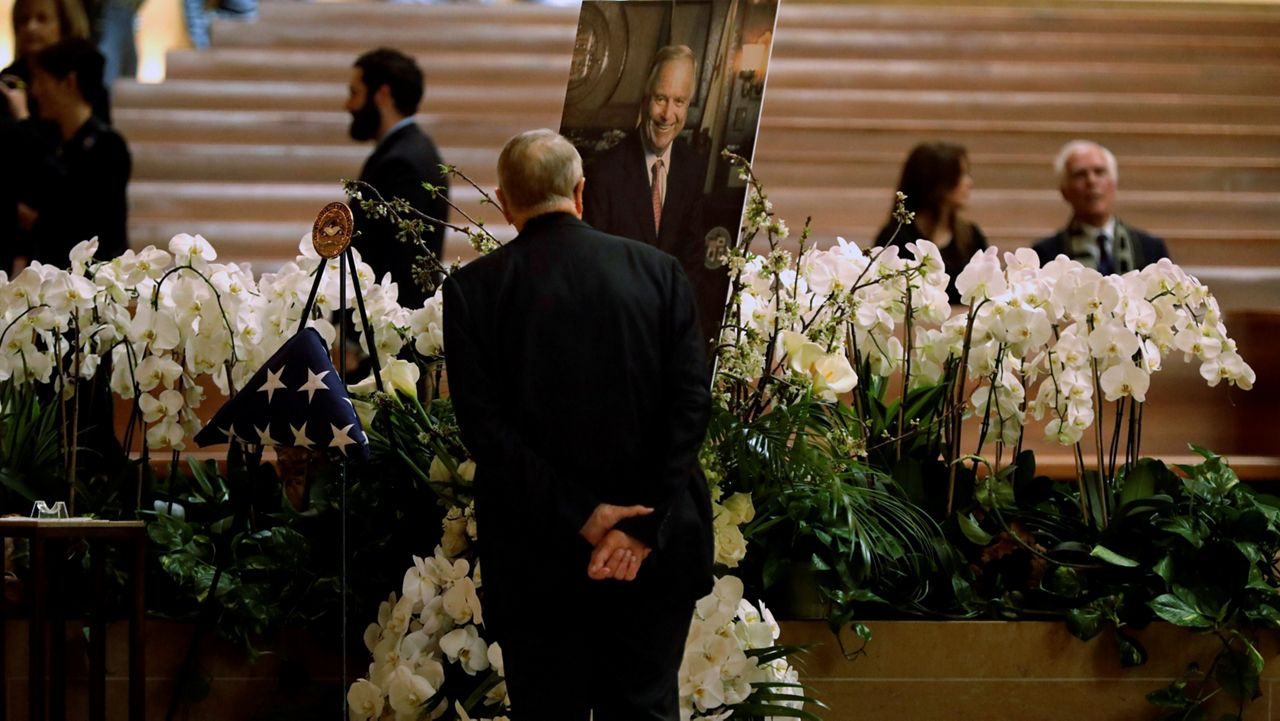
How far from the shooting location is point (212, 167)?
742cm

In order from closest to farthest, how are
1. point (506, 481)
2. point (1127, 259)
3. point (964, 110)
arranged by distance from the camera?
point (506, 481)
point (1127, 259)
point (964, 110)

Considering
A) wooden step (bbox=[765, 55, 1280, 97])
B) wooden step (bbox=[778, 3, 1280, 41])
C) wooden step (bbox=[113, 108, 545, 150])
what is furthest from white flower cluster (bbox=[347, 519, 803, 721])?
wooden step (bbox=[778, 3, 1280, 41])

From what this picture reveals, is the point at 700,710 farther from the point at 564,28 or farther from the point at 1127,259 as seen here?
the point at 564,28

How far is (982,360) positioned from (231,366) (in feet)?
5.46

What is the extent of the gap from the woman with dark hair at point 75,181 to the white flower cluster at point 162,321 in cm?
166

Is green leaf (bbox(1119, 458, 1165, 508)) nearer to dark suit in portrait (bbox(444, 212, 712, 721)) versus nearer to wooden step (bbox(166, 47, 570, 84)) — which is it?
dark suit in portrait (bbox(444, 212, 712, 721))

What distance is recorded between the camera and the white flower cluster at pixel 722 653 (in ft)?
10.00

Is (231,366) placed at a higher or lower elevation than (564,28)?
lower

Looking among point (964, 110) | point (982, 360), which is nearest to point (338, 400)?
point (982, 360)

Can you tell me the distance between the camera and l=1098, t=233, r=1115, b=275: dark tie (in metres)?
5.41

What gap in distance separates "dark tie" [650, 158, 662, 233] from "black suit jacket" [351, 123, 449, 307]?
1.62 meters

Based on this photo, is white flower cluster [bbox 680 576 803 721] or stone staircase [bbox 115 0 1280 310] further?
stone staircase [bbox 115 0 1280 310]

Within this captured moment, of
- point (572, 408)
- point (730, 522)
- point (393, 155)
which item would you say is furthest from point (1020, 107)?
point (572, 408)

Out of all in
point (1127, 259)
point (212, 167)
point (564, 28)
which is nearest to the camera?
point (1127, 259)
